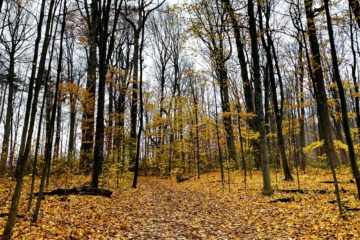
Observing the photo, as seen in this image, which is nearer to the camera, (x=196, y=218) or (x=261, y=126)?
(x=196, y=218)

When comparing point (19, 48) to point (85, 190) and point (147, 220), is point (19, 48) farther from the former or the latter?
point (147, 220)

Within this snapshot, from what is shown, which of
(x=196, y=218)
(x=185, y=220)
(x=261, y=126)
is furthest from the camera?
(x=261, y=126)

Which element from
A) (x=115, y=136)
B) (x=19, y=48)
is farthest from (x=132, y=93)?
(x=19, y=48)

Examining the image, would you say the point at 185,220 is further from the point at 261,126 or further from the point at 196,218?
the point at 261,126

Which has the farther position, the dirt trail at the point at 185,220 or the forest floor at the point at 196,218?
the dirt trail at the point at 185,220

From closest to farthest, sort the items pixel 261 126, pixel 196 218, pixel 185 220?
pixel 185 220 < pixel 196 218 < pixel 261 126

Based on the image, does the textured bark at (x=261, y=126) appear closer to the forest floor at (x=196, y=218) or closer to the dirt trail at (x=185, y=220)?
the forest floor at (x=196, y=218)

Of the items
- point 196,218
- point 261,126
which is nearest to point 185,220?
point 196,218

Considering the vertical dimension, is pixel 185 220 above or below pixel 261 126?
below

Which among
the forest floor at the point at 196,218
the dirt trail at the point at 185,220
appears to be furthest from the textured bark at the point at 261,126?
the dirt trail at the point at 185,220

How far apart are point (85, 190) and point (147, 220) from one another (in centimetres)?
395

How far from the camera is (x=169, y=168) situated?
22141 mm

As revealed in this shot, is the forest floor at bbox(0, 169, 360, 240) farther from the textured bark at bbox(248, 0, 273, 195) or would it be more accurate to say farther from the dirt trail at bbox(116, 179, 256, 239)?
the textured bark at bbox(248, 0, 273, 195)

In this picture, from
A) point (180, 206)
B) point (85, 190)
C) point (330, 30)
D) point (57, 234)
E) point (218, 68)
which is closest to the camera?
point (57, 234)
